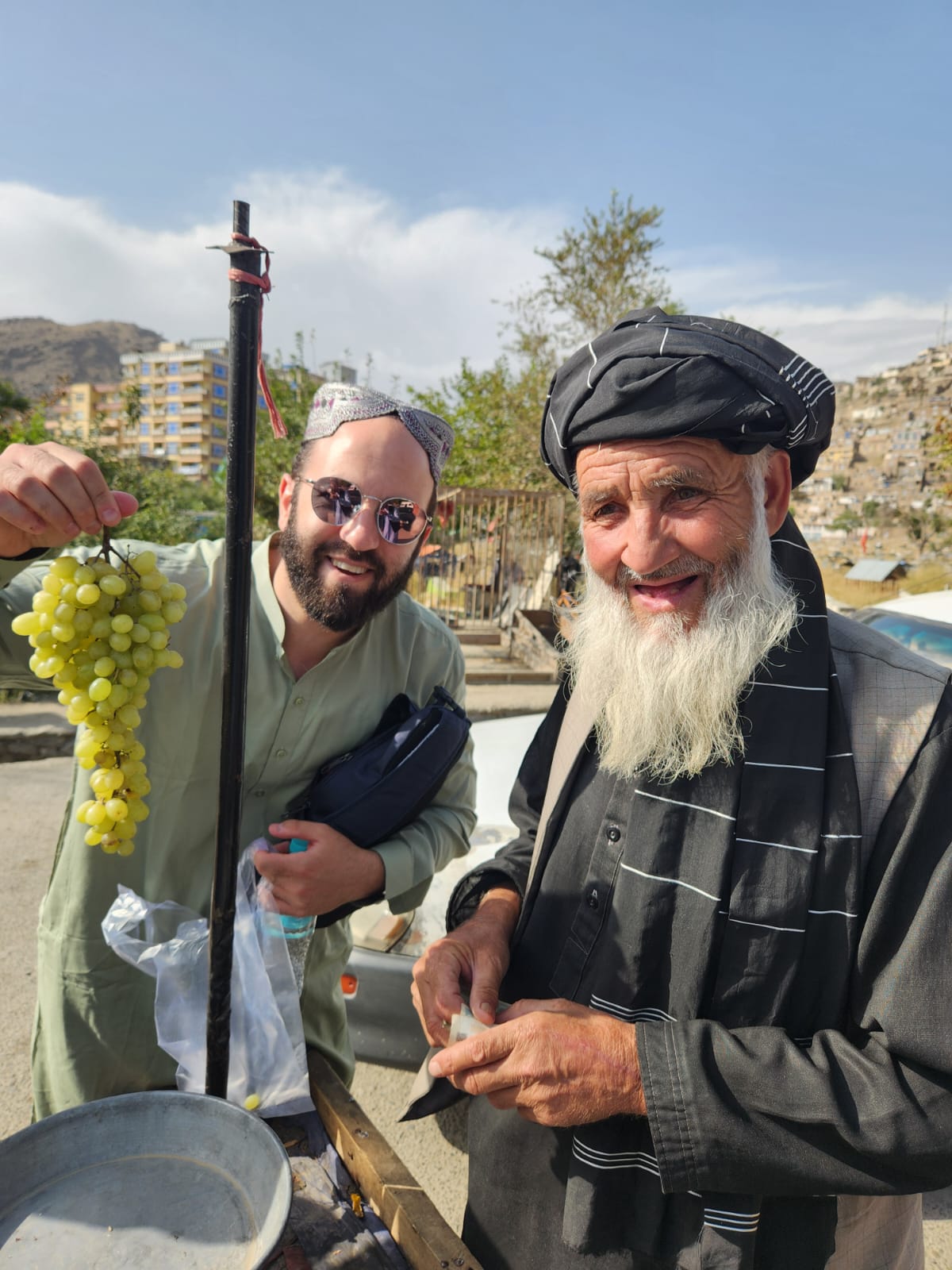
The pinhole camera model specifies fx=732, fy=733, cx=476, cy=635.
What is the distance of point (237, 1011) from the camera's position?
49.9 inches

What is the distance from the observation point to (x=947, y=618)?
4.46m

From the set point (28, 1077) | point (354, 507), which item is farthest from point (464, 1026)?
point (28, 1077)

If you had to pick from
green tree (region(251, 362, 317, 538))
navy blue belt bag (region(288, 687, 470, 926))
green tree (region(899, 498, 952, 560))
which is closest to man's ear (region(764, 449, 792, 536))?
navy blue belt bag (region(288, 687, 470, 926))

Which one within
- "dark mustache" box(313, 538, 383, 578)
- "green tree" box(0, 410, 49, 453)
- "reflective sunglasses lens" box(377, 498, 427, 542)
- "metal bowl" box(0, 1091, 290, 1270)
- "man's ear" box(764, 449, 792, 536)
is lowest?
"metal bowl" box(0, 1091, 290, 1270)

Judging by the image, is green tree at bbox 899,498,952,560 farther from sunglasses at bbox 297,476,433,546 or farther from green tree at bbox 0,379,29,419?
sunglasses at bbox 297,476,433,546

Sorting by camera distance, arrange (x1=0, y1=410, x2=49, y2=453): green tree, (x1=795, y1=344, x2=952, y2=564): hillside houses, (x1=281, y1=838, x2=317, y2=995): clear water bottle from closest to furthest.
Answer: (x1=281, y1=838, x2=317, y2=995): clear water bottle, (x1=0, y1=410, x2=49, y2=453): green tree, (x1=795, y1=344, x2=952, y2=564): hillside houses

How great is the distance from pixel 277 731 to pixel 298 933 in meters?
0.42

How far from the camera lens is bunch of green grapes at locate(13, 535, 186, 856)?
1022 mm

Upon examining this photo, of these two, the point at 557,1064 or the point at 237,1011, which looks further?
the point at 237,1011

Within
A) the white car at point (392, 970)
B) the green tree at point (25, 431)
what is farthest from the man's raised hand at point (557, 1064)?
→ the green tree at point (25, 431)

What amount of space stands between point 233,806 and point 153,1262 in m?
0.54

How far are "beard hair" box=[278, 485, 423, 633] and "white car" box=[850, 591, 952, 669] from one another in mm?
3043

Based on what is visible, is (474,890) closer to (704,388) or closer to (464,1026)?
(464,1026)

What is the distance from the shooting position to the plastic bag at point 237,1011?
4.07 feet
